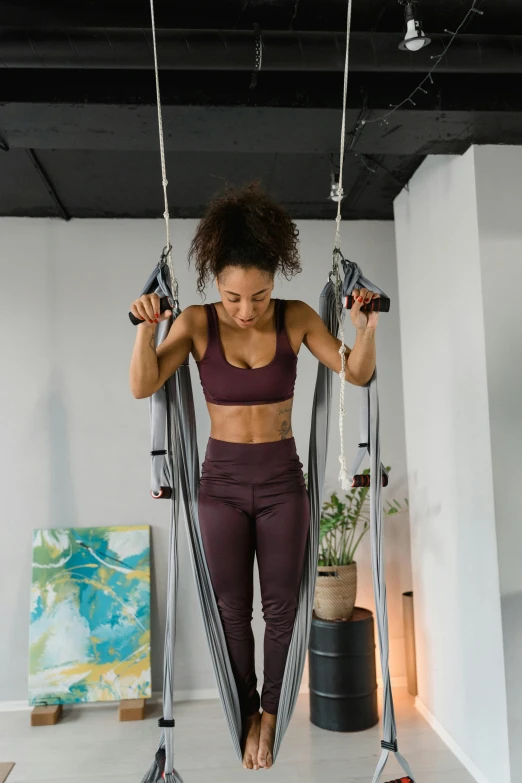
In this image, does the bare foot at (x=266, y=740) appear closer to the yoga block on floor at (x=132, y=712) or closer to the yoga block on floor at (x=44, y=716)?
the yoga block on floor at (x=132, y=712)

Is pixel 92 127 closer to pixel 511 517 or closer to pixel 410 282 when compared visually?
pixel 410 282

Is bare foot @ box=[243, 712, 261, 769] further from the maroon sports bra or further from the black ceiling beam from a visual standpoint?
the black ceiling beam

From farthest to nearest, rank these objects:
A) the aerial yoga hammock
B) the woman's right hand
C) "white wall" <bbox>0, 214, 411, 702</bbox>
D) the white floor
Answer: "white wall" <bbox>0, 214, 411, 702</bbox> → the white floor → the aerial yoga hammock → the woman's right hand

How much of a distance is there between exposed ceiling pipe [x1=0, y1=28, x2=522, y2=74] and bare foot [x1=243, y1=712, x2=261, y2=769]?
2051mm

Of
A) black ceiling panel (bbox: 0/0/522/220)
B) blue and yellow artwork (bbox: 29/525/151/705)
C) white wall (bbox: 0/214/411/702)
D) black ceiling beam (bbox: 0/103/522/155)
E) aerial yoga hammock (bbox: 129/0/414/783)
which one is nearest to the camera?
aerial yoga hammock (bbox: 129/0/414/783)

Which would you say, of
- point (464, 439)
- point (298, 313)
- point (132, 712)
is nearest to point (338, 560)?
point (464, 439)

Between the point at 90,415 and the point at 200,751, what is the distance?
1805 mm

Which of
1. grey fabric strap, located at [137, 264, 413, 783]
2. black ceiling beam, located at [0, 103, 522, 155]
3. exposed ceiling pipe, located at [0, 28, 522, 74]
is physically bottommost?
grey fabric strap, located at [137, 264, 413, 783]

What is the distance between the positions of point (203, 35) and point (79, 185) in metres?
1.53

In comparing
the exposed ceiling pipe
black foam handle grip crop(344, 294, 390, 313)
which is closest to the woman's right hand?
black foam handle grip crop(344, 294, 390, 313)

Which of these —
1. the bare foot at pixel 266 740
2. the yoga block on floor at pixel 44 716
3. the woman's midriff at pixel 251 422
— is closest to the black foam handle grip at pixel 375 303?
the woman's midriff at pixel 251 422

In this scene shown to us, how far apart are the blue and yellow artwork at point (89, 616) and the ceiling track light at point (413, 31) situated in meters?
2.71

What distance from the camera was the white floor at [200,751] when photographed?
9.49 feet

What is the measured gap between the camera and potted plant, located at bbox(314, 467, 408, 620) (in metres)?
3.34
